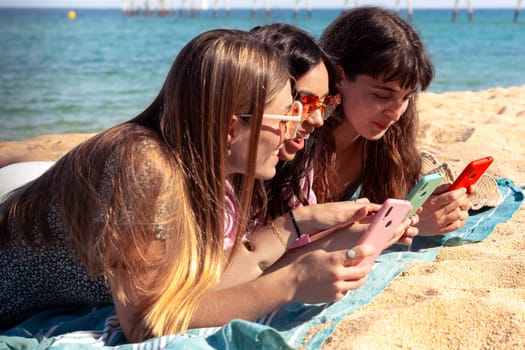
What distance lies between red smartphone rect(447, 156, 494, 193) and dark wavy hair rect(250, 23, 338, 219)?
605 mm

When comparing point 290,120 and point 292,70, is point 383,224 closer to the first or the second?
point 290,120

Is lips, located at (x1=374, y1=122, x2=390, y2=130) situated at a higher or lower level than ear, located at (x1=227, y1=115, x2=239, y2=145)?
lower

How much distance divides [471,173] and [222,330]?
1.31 metres

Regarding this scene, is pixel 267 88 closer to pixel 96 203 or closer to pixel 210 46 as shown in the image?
pixel 210 46

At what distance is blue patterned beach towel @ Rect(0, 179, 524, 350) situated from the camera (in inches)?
66.2

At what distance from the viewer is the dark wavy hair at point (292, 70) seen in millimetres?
2344

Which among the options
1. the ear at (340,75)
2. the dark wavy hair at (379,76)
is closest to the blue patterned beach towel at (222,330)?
the dark wavy hair at (379,76)

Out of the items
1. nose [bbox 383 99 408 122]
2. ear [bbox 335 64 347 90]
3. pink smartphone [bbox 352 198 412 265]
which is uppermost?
ear [bbox 335 64 347 90]

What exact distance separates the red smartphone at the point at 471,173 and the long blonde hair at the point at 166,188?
1018mm

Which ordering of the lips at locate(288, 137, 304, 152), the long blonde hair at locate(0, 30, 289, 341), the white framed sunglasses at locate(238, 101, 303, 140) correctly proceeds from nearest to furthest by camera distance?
the long blonde hair at locate(0, 30, 289, 341)
the white framed sunglasses at locate(238, 101, 303, 140)
the lips at locate(288, 137, 304, 152)

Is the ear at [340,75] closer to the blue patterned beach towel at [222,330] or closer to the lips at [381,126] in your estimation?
the lips at [381,126]

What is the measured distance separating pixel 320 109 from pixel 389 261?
0.65 metres

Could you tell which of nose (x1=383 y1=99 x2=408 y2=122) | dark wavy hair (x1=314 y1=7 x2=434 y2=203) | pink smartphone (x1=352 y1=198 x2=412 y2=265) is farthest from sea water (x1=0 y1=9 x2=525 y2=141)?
pink smartphone (x1=352 y1=198 x2=412 y2=265)

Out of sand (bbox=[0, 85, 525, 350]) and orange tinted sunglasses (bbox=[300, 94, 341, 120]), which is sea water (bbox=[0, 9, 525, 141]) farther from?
sand (bbox=[0, 85, 525, 350])
